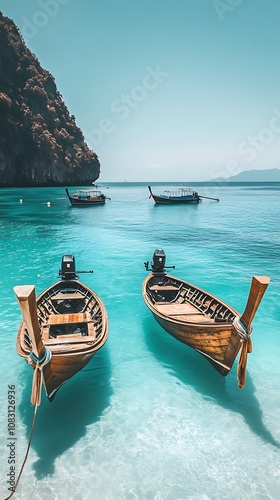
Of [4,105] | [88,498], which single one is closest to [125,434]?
[88,498]

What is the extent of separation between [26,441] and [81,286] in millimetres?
6751

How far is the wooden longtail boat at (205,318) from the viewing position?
6.89 metres

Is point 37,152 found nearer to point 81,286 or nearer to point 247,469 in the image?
point 81,286

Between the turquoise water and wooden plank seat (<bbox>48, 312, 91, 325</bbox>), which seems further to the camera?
wooden plank seat (<bbox>48, 312, 91, 325</bbox>)

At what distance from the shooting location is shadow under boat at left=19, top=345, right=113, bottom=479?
6.62 meters

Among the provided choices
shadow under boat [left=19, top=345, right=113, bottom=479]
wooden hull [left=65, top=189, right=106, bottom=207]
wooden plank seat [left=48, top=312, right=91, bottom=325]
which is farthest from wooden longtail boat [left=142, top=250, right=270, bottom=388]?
wooden hull [left=65, top=189, right=106, bottom=207]

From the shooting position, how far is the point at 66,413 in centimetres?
760

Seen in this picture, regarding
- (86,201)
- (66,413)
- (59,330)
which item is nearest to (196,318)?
(59,330)

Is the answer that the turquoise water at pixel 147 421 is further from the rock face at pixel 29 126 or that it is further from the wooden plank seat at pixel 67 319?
the rock face at pixel 29 126

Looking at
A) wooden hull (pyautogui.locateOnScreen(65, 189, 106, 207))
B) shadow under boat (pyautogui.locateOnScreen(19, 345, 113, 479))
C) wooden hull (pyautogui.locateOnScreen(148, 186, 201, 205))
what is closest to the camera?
shadow under boat (pyautogui.locateOnScreen(19, 345, 113, 479))

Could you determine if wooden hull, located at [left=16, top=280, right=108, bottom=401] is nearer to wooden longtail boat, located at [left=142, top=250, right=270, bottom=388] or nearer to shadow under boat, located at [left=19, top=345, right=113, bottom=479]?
shadow under boat, located at [left=19, top=345, right=113, bottom=479]

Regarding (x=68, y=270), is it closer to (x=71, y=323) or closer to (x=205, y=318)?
(x=71, y=323)

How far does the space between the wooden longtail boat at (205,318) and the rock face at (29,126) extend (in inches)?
3268

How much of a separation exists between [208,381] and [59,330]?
5.64 metres
